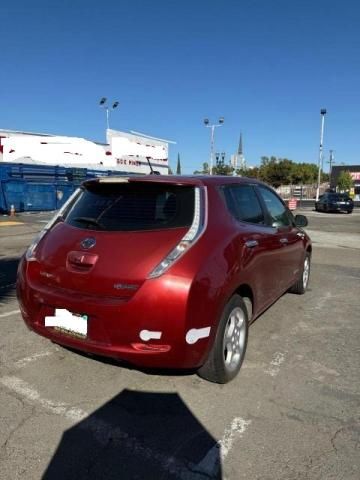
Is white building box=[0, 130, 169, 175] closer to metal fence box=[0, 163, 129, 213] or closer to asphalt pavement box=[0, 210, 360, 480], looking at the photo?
metal fence box=[0, 163, 129, 213]

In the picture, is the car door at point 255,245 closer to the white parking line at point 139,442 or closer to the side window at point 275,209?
the side window at point 275,209

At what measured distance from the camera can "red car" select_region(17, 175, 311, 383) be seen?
2955 millimetres

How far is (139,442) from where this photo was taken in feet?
8.97

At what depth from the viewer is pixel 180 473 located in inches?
96.6

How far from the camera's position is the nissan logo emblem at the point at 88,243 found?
3.23 meters

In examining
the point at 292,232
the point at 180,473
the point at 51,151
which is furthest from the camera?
the point at 51,151

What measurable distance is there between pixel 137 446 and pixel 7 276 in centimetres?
512

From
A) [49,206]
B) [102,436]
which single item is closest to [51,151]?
[49,206]

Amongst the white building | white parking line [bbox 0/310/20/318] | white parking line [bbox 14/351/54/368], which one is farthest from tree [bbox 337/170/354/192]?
white parking line [bbox 14/351/54/368]

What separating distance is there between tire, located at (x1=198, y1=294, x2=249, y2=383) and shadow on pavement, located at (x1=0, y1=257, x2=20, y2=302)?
3.57 meters

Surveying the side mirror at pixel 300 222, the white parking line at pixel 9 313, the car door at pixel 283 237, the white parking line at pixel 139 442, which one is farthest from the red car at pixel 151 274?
the side mirror at pixel 300 222

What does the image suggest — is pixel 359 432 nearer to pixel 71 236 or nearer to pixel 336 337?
pixel 336 337

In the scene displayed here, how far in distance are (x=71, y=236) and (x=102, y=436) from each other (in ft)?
4.87

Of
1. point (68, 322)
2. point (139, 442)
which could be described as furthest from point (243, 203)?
point (139, 442)
